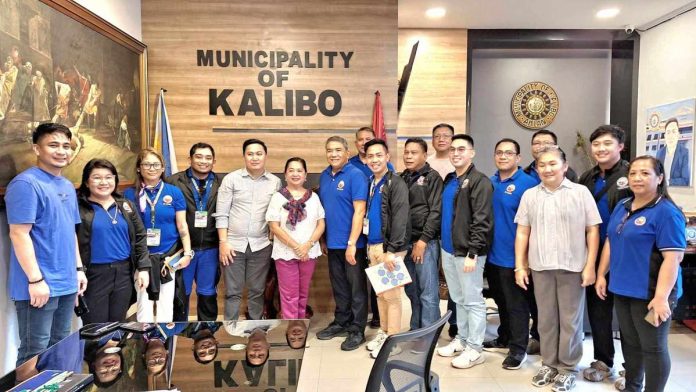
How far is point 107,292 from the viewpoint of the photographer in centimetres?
282

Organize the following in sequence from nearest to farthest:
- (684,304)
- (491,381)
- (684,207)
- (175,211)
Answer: (491,381) < (175,211) < (684,304) < (684,207)

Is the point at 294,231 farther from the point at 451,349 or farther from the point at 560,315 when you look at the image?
the point at 560,315

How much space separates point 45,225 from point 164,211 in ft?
3.07

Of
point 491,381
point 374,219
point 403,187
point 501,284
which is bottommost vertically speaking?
point 491,381

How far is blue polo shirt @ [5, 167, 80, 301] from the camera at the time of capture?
2275 millimetres

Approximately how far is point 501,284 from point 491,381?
696mm

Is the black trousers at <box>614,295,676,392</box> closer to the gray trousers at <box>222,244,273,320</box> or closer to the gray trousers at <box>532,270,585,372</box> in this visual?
the gray trousers at <box>532,270,585,372</box>

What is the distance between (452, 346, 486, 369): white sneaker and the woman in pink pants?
135cm

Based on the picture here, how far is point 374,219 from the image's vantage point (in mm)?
3463

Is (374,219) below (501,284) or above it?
above

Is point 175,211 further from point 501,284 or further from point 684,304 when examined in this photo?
point 684,304

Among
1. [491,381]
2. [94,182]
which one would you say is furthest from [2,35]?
A: [491,381]

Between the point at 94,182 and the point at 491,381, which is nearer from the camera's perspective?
the point at 94,182

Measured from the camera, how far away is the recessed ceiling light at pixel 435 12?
5.19m
